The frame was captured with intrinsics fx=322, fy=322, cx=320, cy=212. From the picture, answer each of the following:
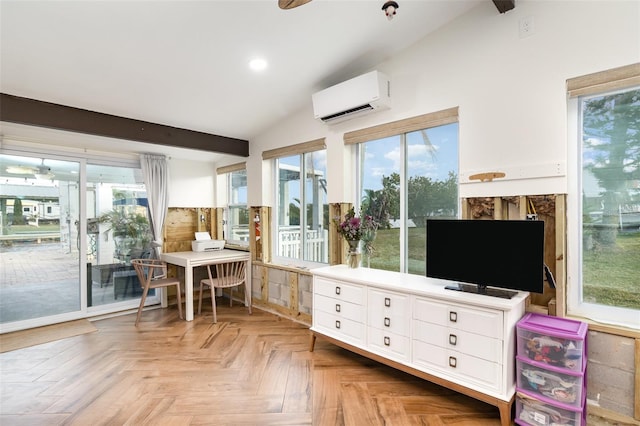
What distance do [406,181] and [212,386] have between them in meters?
2.47

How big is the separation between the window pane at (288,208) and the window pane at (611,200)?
115 inches

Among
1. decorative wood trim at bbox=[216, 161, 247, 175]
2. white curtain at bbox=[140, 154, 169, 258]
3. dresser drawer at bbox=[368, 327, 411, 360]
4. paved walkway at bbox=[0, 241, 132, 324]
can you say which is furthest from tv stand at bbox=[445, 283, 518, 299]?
paved walkway at bbox=[0, 241, 132, 324]

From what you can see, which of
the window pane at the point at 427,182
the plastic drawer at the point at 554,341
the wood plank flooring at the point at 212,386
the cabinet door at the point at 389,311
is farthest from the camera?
the window pane at the point at 427,182

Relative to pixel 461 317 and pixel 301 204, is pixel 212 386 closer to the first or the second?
pixel 461 317

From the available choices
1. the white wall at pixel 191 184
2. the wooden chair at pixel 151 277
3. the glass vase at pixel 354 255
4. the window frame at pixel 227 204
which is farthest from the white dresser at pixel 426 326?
the white wall at pixel 191 184

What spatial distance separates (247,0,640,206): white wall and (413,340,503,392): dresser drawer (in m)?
1.21

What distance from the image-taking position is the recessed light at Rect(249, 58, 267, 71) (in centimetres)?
291

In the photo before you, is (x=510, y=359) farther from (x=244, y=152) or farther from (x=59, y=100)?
(x=59, y=100)

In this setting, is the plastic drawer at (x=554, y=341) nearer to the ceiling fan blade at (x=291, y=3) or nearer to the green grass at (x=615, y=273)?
the green grass at (x=615, y=273)

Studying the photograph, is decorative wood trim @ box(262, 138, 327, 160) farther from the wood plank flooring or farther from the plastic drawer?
the plastic drawer

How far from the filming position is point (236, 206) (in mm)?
5234

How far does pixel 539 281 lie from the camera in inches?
80.3

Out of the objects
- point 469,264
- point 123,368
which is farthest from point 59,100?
point 469,264

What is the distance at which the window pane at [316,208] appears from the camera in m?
3.90
